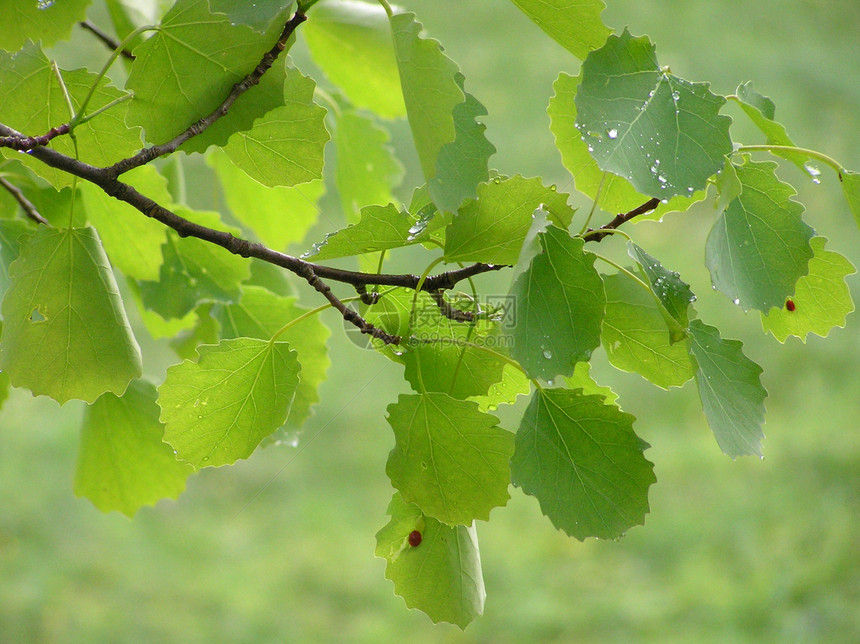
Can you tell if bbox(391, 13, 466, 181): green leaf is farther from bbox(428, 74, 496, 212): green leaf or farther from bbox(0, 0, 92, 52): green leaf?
bbox(0, 0, 92, 52): green leaf

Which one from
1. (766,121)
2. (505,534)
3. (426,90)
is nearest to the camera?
(426,90)

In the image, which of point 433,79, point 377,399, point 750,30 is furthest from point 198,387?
point 750,30

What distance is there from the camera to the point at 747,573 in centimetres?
157

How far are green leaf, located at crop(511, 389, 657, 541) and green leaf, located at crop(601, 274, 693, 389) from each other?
6 centimetres

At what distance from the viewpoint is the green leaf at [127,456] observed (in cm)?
68

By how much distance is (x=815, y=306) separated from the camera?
1.67 feet

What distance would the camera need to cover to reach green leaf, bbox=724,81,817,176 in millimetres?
482

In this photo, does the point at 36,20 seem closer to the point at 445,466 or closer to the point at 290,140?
the point at 290,140

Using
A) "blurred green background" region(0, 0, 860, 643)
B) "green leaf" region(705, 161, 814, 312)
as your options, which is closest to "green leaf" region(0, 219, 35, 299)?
"green leaf" region(705, 161, 814, 312)

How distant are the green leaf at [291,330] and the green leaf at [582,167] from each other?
0.86 feet

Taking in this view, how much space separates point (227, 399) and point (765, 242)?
35cm

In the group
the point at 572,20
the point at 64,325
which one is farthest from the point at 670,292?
the point at 64,325

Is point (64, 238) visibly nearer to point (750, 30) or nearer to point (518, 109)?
point (518, 109)

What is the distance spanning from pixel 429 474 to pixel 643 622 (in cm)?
123
